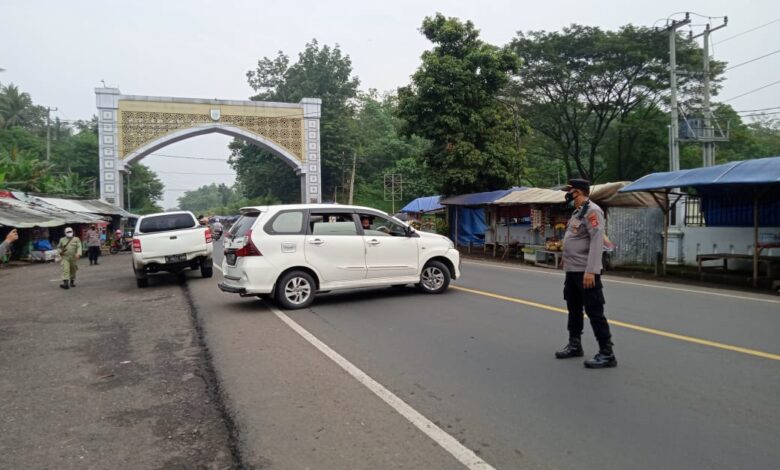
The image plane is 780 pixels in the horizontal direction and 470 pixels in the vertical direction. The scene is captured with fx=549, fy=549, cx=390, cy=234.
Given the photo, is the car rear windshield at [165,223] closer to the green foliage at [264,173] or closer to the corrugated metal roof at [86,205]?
the corrugated metal roof at [86,205]

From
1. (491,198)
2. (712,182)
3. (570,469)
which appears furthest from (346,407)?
(491,198)

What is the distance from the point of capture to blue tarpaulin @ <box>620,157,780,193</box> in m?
10.5

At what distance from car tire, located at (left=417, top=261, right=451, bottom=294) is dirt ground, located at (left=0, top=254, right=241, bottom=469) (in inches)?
151

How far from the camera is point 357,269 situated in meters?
8.95

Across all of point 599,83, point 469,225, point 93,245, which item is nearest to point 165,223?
point 93,245

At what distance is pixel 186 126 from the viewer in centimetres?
3669

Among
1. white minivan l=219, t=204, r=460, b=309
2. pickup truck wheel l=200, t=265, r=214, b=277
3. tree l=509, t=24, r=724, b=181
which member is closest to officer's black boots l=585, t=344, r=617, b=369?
white minivan l=219, t=204, r=460, b=309

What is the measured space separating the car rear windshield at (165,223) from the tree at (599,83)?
22.0 m

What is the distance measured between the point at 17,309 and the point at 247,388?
26.1 ft

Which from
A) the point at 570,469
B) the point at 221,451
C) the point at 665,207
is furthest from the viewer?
the point at 665,207

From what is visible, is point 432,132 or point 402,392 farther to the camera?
point 432,132

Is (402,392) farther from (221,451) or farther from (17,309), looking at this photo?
(17,309)

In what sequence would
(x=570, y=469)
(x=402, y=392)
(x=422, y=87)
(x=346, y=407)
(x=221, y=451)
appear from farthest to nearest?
(x=422, y=87) < (x=402, y=392) < (x=346, y=407) < (x=221, y=451) < (x=570, y=469)

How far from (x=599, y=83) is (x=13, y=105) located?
61.3 m
